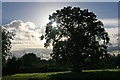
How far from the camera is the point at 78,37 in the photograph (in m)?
34.0

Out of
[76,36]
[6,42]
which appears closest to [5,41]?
[6,42]

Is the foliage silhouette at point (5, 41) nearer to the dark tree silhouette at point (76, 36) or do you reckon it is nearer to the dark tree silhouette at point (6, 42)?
the dark tree silhouette at point (6, 42)

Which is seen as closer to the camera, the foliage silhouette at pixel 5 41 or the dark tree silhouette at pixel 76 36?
the dark tree silhouette at pixel 76 36

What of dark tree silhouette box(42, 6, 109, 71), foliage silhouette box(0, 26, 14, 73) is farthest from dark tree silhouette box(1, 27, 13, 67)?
dark tree silhouette box(42, 6, 109, 71)

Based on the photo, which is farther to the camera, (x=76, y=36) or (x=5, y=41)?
(x=5, y=41)

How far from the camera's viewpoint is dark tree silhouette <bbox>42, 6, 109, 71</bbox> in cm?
3447

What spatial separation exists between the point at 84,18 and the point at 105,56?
912cm

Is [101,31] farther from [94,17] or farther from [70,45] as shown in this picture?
[70,45]

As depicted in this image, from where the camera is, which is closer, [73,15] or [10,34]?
[73,15]

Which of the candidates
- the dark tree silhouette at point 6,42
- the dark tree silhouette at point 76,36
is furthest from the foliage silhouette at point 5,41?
the dark tree silhouette at point 76,36

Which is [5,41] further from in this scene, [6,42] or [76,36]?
[76,36]

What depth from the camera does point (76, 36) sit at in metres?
34.0

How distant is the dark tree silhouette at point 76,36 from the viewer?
113 feet

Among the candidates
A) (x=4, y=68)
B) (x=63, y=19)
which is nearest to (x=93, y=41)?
(x=63, y=19)
